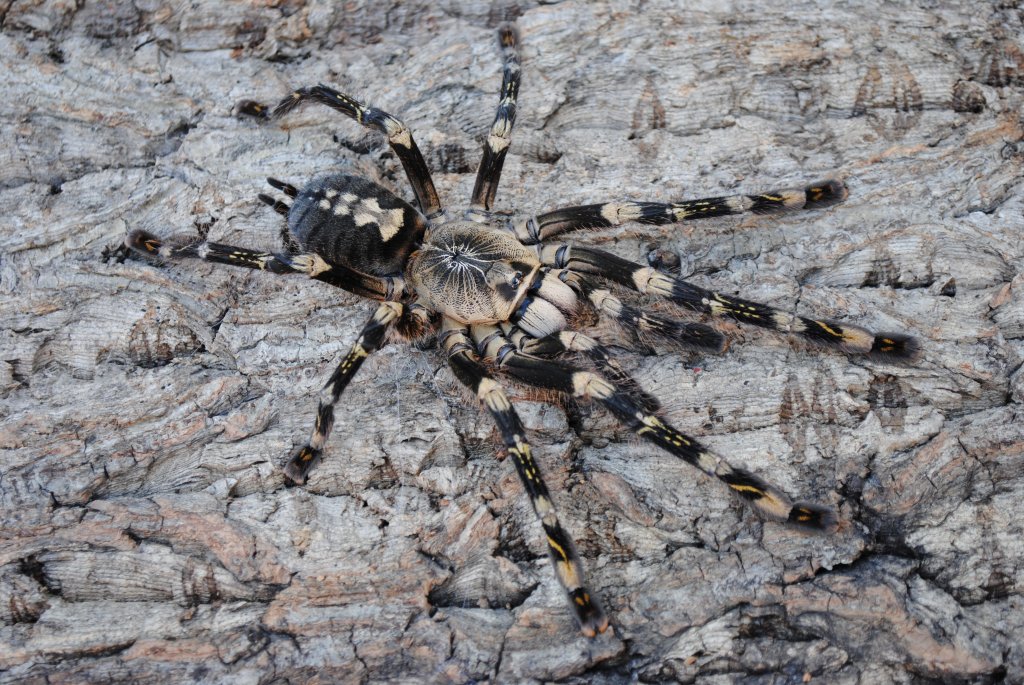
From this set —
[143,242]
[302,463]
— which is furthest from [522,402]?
[143,242]

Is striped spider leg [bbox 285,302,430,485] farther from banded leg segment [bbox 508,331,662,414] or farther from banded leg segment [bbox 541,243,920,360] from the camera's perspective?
banded leg segment [bbox 541,243,920,360]

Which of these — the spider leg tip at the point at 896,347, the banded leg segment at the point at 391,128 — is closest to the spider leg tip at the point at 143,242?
the banded leg segment at the point at 391,128

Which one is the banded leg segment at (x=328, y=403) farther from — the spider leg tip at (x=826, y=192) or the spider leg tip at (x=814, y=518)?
the spider leg tip at (x=826, y=192)

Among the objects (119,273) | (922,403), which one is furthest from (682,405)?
(119,273)

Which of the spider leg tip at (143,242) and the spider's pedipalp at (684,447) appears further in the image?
the spider leg tip at (143,242)

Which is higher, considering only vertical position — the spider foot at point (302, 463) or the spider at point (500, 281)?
the spider at point (500, 281)

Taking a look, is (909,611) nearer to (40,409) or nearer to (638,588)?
(638,588)
